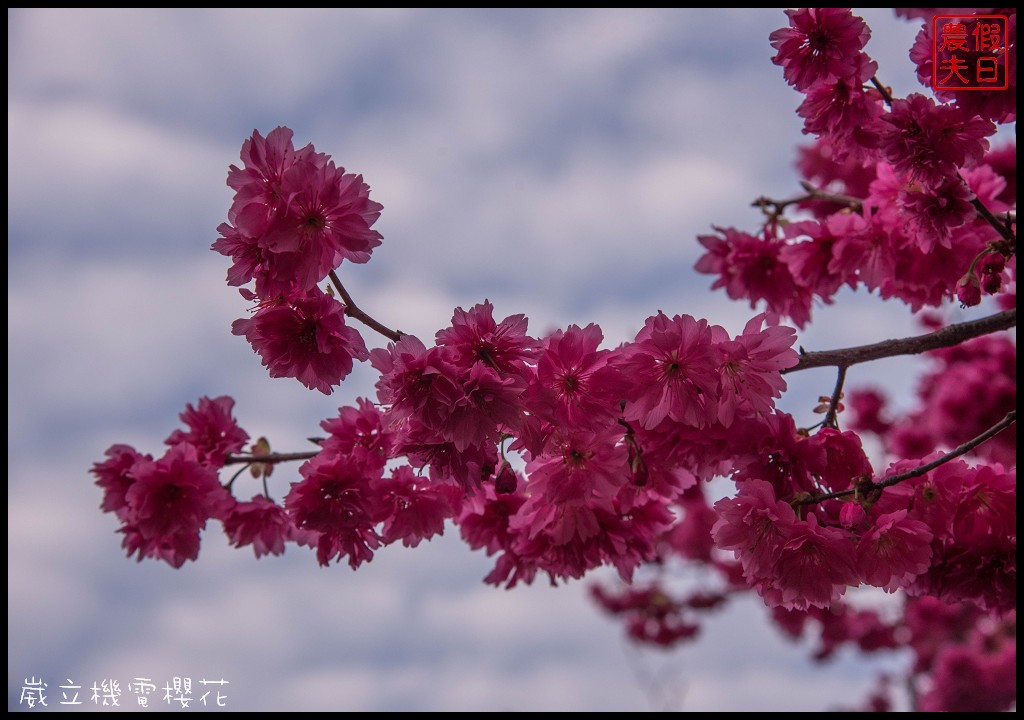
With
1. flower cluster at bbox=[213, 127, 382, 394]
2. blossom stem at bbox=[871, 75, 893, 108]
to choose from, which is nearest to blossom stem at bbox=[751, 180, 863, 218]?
blossom stem at bbox=[871, 75, 893, 108]

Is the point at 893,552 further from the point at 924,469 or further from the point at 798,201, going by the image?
the point at 798,201

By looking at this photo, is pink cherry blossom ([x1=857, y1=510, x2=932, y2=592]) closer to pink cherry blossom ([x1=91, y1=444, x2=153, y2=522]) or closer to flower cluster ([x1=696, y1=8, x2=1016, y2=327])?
flower cluster ([x1=696, y1=8, x2=1016, y2=327])

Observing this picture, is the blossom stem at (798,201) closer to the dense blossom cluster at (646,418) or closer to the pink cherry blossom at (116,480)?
the dense blossom cluster at (646,418)

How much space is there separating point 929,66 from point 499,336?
167cm

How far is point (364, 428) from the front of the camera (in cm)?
240

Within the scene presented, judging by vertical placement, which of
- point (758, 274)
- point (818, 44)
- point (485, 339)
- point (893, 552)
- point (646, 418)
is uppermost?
point (818, 44)

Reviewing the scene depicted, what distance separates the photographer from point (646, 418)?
195 cm

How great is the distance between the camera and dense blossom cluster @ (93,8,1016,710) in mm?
1855

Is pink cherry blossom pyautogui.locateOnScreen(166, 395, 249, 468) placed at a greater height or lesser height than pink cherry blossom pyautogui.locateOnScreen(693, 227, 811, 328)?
lesser

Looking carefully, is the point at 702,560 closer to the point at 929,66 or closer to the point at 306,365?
the point at 929,66

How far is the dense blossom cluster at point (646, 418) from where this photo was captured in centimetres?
186

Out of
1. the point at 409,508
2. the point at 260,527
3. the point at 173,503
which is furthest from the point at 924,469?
the point at 173,503

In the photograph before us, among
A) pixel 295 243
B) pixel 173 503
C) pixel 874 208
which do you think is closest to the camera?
pixel 295 243

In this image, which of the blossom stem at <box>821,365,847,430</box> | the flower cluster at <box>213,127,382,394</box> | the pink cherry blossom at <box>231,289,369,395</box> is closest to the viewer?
the flower cluster at <box>213,127,382,394</box>
